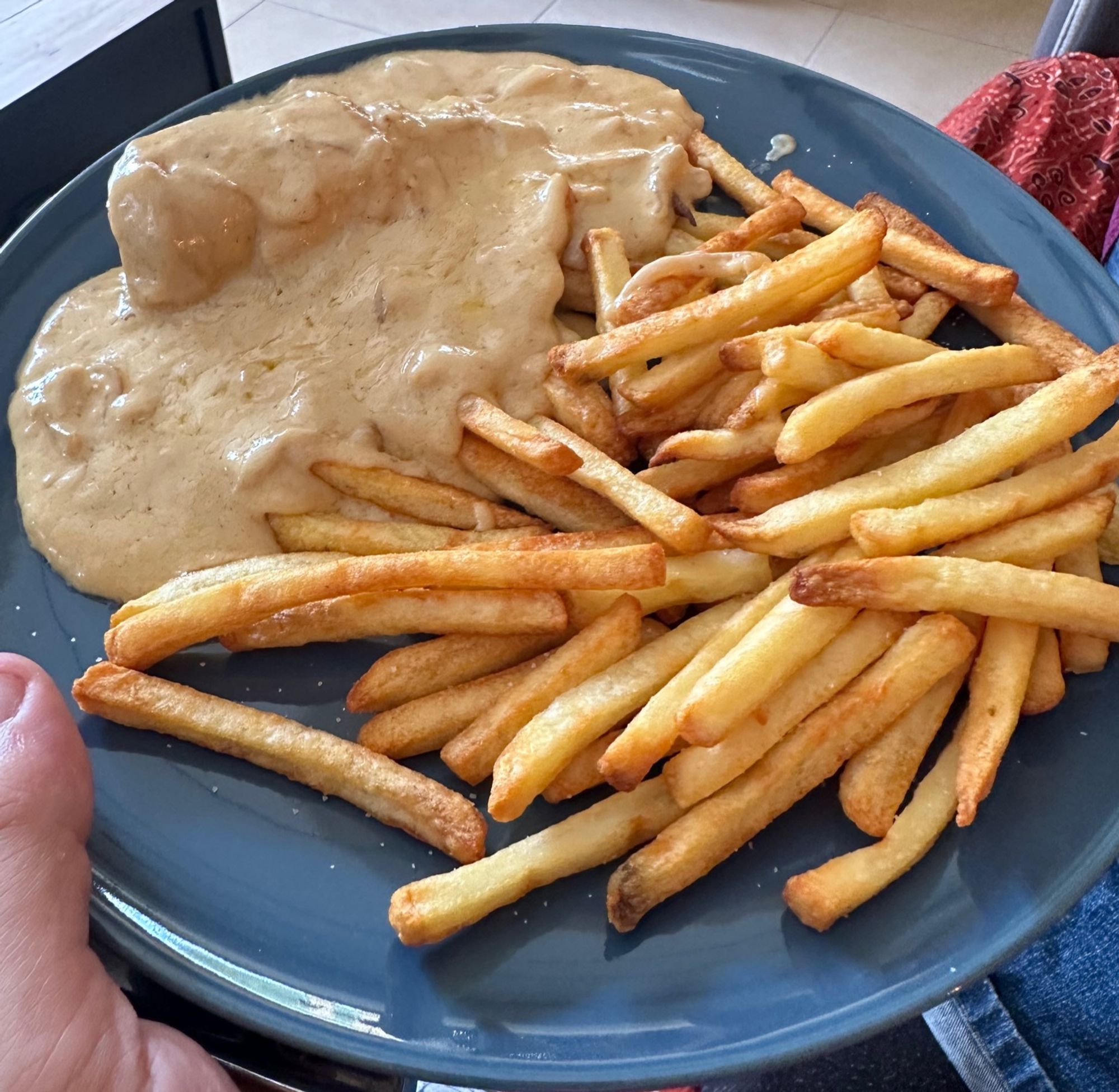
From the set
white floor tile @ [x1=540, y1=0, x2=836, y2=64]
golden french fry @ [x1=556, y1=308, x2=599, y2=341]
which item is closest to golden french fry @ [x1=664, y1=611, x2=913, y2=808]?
golden french fry @ [x1=556, y1=308, x2=599, y2=341]

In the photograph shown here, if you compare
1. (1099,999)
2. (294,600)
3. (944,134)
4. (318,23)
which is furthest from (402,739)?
(318,23)

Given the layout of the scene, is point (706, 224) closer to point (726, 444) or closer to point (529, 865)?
point (726, 444)

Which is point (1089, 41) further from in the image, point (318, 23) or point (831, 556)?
point (318, 23)

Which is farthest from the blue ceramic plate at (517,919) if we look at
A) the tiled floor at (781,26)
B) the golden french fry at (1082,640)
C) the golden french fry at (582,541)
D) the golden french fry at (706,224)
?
the tiled floor at (781,26)

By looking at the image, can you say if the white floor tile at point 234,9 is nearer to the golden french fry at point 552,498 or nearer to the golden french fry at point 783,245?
the golden french fry at point 783,245

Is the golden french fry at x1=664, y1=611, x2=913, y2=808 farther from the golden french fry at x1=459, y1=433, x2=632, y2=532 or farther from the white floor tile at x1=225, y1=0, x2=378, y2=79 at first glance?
the white floor tile at x1=225, y1=0, x2=378, y2=79

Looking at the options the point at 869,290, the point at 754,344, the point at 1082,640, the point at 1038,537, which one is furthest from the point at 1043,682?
the point at 869,290
